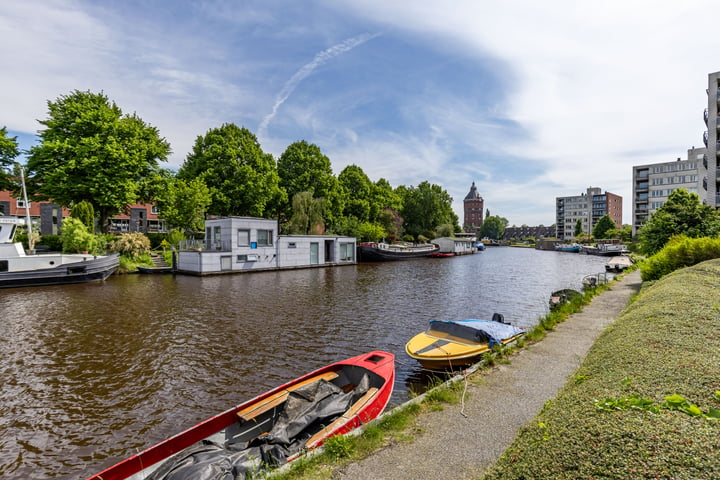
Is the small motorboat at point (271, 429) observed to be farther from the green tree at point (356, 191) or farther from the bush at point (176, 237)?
the green tree at point (356, 191)

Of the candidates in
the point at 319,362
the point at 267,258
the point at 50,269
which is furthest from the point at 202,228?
the point at 319,362

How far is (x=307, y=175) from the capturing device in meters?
51.0

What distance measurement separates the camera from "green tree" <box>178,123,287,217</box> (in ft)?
137

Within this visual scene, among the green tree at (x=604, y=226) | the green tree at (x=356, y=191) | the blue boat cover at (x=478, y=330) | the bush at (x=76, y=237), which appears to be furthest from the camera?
the green tree at (x=604, y=226)

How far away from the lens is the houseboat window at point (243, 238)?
3405 centimetres

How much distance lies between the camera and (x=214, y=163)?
41625mm

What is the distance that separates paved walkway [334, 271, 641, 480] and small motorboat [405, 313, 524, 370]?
904 mm

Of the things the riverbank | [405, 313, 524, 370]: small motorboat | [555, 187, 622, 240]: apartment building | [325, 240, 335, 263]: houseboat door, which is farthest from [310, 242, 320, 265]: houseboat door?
[555, 187, 622, 240]: apartment building

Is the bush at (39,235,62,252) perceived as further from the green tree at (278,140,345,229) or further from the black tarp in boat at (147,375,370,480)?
the black tarp in boat at (147,375,370,480)

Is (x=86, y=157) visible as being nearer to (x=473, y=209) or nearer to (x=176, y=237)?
(x=176, y=237)

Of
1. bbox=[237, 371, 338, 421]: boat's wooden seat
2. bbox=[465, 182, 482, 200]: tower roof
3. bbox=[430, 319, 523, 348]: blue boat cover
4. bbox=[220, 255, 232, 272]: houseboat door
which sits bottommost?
bbox=[237, 371, 338, 421]: boat's wooden seat

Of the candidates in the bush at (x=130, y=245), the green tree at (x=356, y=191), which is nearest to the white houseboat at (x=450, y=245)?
the green tree at (x=356, y=191)

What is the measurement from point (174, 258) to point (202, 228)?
24.0 feet

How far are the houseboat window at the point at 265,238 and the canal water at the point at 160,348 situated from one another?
11894mm
